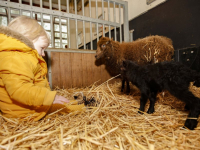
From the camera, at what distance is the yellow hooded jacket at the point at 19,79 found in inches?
49.9

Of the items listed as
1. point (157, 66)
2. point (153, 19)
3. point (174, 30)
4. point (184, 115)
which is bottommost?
point (184, 115)

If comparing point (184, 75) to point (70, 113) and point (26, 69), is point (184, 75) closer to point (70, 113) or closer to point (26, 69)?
point (70, 113)

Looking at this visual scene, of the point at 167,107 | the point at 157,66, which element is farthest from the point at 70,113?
the point at 167,107

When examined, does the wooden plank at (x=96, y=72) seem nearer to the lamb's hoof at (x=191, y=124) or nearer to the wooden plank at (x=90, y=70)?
the wooden plank at (x=90, y=70)

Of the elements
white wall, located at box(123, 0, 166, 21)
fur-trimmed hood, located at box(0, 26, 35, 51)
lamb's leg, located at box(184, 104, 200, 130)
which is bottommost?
lamb's leg, located at box(184, 104, 200, 130)

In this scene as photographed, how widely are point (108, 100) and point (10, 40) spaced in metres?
1.58

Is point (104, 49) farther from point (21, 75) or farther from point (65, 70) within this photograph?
point (21, 75)

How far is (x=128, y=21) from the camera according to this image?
468 cm

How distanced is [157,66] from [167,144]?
0.93 metres

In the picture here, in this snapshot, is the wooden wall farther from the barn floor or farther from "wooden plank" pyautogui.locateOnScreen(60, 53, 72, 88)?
the barn floor

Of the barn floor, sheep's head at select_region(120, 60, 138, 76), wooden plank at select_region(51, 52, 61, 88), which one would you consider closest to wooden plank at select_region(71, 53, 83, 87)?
wooden plank at select_region(51, 52, 61, 88)

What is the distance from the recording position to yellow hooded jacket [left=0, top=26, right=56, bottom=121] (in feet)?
4.16

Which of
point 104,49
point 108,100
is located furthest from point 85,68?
point 108,100

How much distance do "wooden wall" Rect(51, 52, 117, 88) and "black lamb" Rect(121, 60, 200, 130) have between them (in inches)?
76.7
